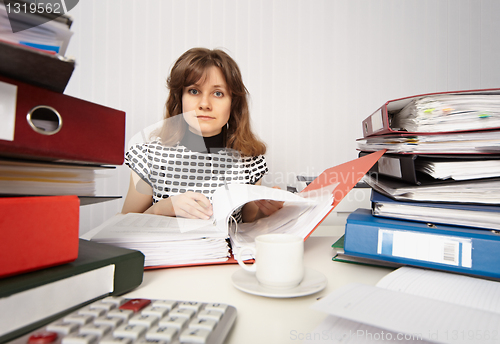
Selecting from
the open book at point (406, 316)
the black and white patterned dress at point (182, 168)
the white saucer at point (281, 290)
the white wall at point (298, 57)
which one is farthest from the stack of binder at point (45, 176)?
the white wall at point (298, 57)

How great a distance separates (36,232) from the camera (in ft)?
0.95

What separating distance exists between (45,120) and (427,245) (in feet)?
1.81

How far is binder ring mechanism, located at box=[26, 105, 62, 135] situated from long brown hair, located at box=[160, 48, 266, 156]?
0.84m

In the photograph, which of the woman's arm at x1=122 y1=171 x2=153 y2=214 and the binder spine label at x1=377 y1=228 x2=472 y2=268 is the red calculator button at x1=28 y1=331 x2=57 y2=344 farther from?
the woman's arm at x1=122 y1=171 x2=153 y2=214

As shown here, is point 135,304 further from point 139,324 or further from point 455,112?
point 455,112

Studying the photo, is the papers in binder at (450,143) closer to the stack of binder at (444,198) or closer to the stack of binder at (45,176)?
the stack of binder at (444,198)

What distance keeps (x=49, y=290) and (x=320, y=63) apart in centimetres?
167

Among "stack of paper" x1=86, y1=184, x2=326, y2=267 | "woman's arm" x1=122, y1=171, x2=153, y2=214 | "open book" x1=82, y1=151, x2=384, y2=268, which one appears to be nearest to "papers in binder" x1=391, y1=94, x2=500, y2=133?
"open book" x1=82, y1=151, x2=384, y2=268

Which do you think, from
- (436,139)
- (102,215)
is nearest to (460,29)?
(436,139)

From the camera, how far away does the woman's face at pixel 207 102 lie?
1.12 m

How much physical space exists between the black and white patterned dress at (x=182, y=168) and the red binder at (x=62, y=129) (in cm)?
77

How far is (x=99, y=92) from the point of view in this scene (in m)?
1.58

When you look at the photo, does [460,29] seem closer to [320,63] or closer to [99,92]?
[320,63]

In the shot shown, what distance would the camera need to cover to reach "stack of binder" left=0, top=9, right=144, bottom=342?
0.26m
